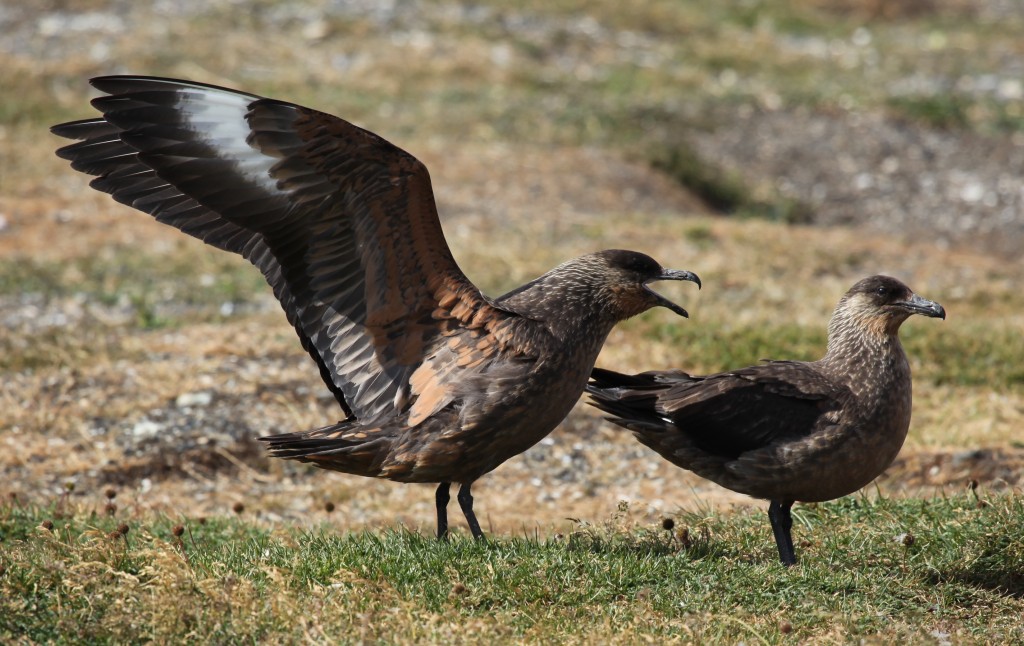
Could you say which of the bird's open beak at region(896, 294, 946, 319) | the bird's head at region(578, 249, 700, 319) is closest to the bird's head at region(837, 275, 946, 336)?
the bird's open beak at region(896, 294, 946, 319)

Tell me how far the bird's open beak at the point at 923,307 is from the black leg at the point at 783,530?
3.19 ft

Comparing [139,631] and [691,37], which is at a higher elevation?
[691,37]

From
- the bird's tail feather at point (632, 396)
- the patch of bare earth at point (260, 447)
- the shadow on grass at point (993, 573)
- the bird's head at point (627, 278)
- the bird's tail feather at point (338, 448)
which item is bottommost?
the patch of bare earth at point (260, 447)

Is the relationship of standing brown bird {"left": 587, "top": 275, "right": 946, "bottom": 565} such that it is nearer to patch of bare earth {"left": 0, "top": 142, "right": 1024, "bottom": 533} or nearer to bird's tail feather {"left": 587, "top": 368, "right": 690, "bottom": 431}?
bird's tail feather {"left": 587, "top": 368, "right": 690, "bottom": 431}

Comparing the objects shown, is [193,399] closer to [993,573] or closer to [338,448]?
[338,448]

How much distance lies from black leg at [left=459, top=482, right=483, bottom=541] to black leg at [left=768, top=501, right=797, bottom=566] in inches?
41.1

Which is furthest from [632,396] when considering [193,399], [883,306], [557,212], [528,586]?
[557,212]

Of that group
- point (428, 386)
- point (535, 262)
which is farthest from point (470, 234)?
point (428, 386)

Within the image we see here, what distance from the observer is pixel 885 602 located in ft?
14.0

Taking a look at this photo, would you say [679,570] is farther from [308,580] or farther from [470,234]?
[470,234]

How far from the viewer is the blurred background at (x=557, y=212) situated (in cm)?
662

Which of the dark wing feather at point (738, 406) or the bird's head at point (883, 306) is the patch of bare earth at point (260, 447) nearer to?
the dark wing feather at point (738, 406)

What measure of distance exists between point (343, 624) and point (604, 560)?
958 mm

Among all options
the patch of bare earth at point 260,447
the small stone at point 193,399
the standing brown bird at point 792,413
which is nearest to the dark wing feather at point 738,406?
the standing brown bird at point 792,413
